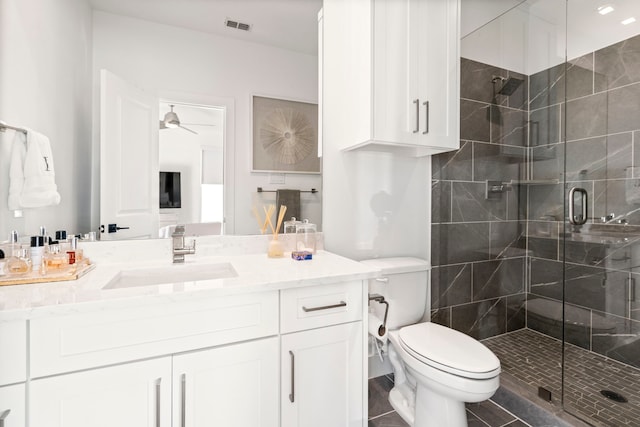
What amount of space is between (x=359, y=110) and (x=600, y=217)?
5.75ft

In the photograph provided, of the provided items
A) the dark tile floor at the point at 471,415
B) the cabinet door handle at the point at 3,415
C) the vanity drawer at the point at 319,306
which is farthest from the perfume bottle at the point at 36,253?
the dark tile floor at the point at 471,415

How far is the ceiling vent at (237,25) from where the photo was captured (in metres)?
1.46

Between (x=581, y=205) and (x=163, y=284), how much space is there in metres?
2.44

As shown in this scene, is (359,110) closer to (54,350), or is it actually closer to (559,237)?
(54,350)

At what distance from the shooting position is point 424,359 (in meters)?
1.23

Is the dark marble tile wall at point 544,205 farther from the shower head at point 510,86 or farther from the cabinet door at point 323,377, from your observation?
the cabinet door at point 323,377

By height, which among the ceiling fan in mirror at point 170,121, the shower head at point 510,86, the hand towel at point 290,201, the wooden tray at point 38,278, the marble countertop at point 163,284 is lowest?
the marble countertop at point 163,284

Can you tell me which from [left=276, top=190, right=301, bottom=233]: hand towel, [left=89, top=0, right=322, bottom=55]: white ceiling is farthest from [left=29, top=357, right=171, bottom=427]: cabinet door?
[left=89, top=0, right=322, bottom=55]: white ceiling

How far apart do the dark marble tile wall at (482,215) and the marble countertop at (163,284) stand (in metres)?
1.00

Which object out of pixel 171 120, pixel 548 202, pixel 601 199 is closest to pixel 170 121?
pixel 171 120

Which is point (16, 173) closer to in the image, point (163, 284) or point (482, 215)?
point (163, 284)

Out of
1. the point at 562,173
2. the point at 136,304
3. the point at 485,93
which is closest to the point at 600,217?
the point at 562,173

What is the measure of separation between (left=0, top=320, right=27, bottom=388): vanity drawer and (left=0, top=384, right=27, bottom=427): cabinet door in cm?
2

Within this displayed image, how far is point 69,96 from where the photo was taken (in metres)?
1.22
